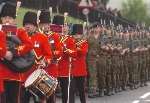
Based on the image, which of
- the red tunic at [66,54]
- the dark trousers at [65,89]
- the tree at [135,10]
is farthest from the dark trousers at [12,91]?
the tree at [135,10]

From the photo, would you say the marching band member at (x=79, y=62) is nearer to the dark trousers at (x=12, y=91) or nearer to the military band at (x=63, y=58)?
the military band at (x=63, y=58)

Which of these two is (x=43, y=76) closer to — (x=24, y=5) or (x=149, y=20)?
(x=24, y=5)

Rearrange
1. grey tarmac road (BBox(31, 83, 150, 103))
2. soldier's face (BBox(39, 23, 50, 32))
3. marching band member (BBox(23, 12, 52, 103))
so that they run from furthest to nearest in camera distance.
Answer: grey tarmac road (BBox(31, 83, 150, 103)) → soldier's face (BBox(39, 23, 50, 32)) → marching band member (BBox(23, 12, 52, 103))

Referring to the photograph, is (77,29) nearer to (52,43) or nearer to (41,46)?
(52,43)

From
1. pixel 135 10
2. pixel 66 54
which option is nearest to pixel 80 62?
pixel 66 54

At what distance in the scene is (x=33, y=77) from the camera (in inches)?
418

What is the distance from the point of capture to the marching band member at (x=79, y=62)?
13820 millimetres

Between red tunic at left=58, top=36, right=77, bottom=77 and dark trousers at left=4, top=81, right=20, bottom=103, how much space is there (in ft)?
9.50

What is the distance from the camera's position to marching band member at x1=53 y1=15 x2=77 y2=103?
42.7 feet

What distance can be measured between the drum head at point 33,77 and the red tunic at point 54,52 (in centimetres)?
98

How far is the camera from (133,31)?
74.5ft

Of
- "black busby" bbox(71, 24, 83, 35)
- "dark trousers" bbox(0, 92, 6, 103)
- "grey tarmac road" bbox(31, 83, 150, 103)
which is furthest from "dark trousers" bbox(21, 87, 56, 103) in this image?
"grey tarmac road" bbox(31, 83, 150, 103)

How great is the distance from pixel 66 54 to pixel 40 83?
2.52 meters

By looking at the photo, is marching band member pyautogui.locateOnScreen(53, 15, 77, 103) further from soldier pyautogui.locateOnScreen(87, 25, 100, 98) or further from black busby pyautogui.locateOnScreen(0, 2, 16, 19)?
soldier pyautogui.locateOnScreen(87, 25, 100, 98)
